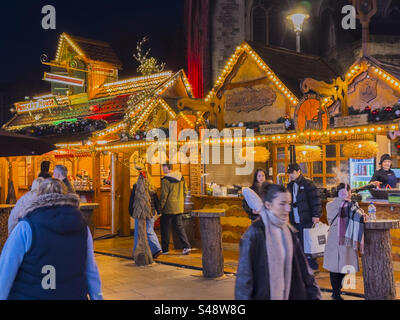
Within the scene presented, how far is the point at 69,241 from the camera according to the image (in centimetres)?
343

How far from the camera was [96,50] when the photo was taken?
20875 mm

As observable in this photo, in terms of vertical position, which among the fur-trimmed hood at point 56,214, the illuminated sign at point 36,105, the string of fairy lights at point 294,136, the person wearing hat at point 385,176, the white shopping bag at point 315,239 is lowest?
the white shopping bag at point 315,239

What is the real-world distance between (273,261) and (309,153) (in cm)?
880

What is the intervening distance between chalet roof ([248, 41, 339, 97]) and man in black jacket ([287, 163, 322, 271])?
3359 millimetres

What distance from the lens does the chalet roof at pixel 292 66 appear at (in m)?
12.4

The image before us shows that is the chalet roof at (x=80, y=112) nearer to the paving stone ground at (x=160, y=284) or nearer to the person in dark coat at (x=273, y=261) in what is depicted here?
the paving stone ground at (x=160, y=284)

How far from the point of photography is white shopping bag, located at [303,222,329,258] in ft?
26.0

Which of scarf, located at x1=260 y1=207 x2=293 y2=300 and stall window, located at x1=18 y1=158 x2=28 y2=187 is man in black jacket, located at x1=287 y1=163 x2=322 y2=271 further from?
stall window, located at x1=18 y1=158 x2=28 y2=187

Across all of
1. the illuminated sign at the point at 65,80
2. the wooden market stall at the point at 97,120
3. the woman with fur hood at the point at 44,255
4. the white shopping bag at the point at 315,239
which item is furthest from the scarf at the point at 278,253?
the illuminated sign at the point at 65,80

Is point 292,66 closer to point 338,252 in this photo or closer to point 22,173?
point 338,252

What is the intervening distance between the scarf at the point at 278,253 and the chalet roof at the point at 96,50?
58.9ft

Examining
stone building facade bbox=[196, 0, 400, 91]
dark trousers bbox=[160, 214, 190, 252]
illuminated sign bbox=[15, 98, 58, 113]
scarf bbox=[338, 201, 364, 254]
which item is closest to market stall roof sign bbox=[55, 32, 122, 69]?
illuminated sign bbox=[15, 98, 58, 113]

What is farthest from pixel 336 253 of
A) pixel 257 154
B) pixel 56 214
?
pixel 257 154

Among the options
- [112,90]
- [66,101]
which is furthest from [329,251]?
[66,101]
